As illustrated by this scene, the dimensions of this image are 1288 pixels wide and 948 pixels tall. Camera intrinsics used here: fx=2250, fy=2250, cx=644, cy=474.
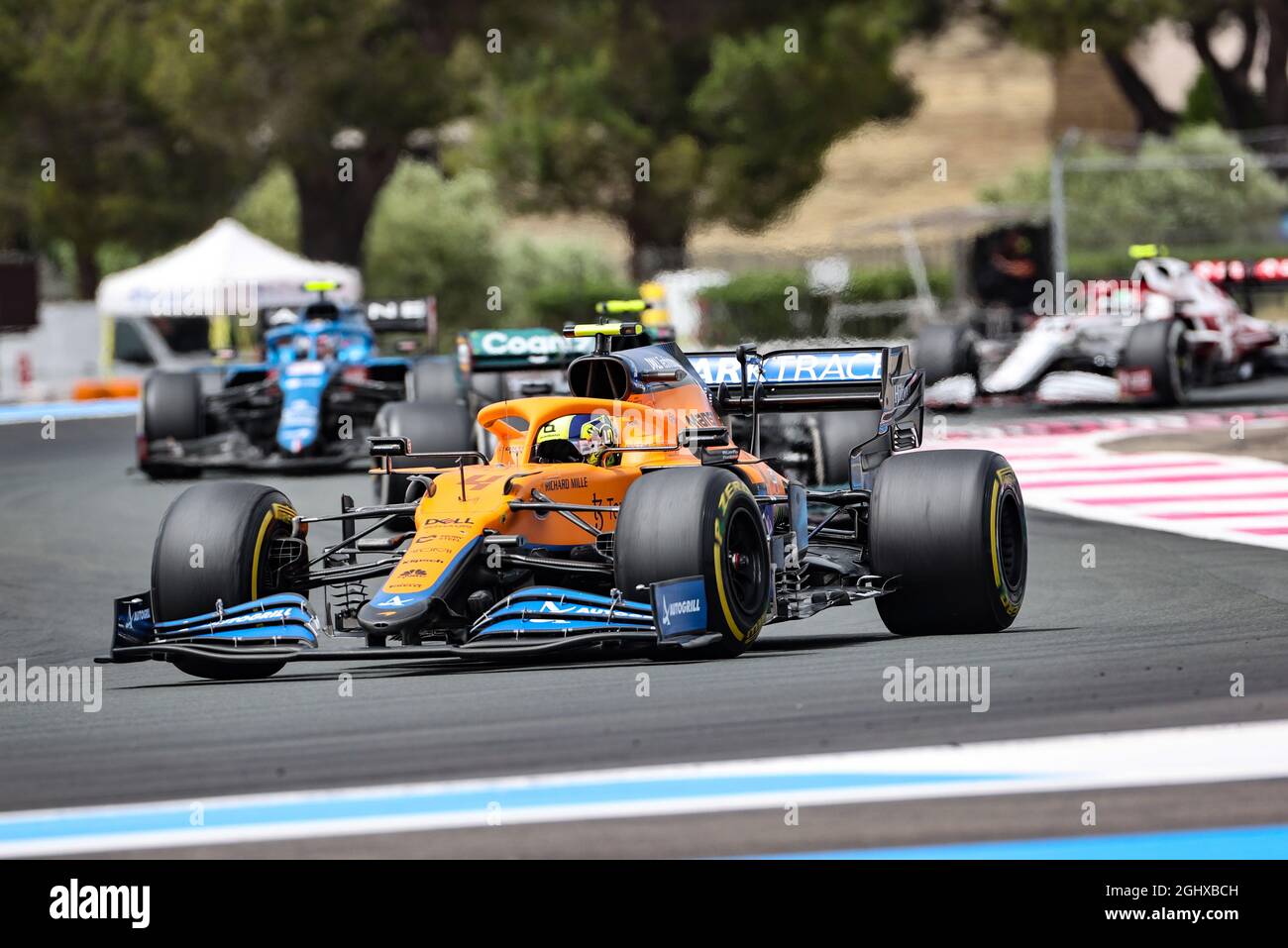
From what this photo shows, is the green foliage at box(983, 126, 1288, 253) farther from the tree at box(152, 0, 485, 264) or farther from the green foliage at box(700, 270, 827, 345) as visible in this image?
the tree at box(152, 0, 485, 264)

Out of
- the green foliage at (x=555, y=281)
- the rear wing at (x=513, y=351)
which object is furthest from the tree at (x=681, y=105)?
the rear wing at (x=513, y=351)

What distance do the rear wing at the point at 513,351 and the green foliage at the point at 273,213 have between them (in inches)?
1468

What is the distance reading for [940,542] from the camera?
1045 centimetres

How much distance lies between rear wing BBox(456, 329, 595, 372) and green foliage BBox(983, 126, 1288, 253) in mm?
29461

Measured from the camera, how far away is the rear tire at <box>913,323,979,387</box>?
2684cm

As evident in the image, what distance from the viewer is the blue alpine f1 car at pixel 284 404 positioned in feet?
70.7

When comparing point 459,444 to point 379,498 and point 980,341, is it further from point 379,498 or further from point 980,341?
point 980,341

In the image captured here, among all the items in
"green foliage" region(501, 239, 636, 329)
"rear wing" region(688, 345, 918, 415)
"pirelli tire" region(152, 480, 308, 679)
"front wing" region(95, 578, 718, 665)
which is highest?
"green foliage" region(501, 239, 636, 329)

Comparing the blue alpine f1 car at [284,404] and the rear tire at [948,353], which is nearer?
the blue alpine f1 car at [284,404]

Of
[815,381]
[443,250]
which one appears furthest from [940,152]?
[815,381]

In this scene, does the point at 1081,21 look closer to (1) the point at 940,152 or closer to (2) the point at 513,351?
(2) the point at 513,351

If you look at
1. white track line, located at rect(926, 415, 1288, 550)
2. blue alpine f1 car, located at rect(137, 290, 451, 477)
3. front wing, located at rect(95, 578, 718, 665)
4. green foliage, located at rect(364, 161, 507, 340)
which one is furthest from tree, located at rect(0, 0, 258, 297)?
front wing, located at rect(95, 578, 718, 665)

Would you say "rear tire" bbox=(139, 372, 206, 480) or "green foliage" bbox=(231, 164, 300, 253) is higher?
"green foliage" bbox=(231, 164, 300, 253)
